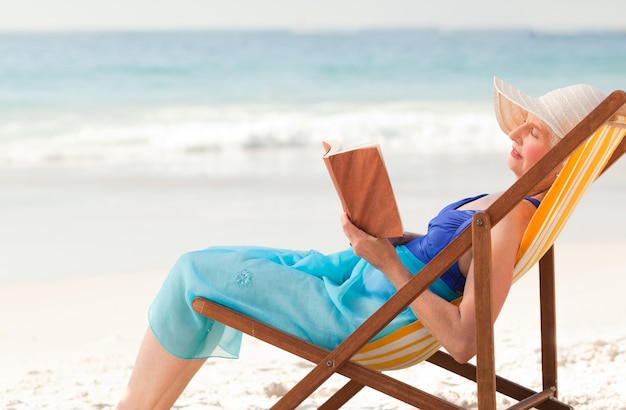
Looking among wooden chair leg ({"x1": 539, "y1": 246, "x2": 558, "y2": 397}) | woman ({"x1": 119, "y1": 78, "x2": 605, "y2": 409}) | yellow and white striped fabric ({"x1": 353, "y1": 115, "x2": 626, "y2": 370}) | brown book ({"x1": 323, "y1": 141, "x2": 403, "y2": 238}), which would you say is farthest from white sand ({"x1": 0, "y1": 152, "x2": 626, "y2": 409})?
brown book ({"x1": 323, "y1": 141, "x2": 403, "y2": 238})

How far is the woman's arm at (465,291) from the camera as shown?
2287 mm

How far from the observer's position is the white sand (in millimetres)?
3736

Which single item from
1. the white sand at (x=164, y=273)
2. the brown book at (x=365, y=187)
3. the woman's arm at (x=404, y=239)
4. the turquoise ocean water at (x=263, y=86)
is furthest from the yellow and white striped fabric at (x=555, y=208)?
the turquoise ocean water at (x=263, y=86)

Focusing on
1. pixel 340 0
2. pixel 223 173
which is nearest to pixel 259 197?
pixel 223 173

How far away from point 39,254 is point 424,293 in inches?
174

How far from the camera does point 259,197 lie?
8.22 m

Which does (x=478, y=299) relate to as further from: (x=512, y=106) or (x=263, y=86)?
(x=263, y=86)

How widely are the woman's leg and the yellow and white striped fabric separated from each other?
498 millimetres

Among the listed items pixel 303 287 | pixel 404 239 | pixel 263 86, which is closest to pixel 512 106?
pixel 404 239

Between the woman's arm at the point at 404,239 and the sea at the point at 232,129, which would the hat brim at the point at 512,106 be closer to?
the woman's arm at the point at 404,239

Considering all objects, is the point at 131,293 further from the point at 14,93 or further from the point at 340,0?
the point at 340,0

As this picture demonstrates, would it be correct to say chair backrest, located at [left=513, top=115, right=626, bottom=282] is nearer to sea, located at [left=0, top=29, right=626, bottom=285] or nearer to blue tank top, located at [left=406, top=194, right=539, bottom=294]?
blue tank top, located at [left=406, top=194, right=539, bottom=294]

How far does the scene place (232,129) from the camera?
533 inches

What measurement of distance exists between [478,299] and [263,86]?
47.9ft
